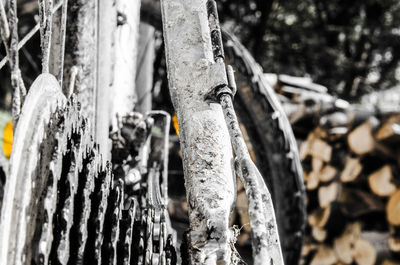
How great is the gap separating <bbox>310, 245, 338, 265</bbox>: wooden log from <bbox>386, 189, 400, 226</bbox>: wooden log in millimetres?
474

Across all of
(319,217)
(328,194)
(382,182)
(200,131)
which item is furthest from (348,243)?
(200,131)

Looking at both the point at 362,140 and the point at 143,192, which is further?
the point at 362,140

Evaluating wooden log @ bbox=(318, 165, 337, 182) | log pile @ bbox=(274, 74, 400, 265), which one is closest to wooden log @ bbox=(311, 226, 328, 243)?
log pile @ bbox=(274, 74, 400, 265)

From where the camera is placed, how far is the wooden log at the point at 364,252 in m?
2.53

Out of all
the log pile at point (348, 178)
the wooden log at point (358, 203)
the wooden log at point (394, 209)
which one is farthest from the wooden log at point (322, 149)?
the wooden log at point (394, 209)

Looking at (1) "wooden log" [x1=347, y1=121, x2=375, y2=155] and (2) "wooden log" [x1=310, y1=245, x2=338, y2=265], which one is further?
(2) "wooden log" [x1=310, y1=245, x2=338, y2=265]

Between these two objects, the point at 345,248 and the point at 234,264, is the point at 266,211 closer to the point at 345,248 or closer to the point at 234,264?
the point at 234,264

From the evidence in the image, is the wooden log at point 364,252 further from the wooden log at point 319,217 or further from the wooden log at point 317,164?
the wooden log at point 317,164

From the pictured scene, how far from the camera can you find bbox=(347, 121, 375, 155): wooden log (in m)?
2.55

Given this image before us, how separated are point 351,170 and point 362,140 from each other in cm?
24

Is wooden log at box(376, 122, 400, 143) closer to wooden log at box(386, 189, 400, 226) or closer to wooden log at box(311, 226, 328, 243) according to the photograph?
wooden log at box(386, 189, 400, 226)

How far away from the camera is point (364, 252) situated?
8.40 ft

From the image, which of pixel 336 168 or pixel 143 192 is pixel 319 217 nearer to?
pixel 336 168

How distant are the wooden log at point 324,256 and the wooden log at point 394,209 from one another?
0.47m
